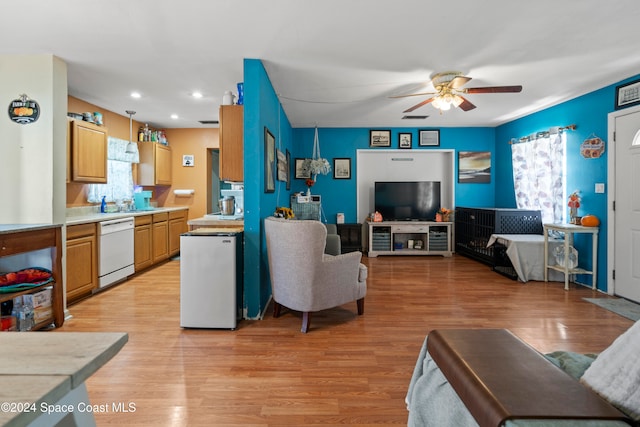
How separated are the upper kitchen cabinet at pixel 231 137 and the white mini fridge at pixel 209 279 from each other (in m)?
0.76

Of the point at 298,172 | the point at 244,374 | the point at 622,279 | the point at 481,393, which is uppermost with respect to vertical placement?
the point at 298,172

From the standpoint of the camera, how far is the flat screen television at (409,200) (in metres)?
6.19

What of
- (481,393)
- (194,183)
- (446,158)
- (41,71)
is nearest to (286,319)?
(481,393)

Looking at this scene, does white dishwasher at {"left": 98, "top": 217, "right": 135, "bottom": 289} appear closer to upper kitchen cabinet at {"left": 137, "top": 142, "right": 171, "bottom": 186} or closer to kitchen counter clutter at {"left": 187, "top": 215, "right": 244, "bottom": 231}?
kitchen counter clutter at {"left": 187, "top": 215, "right": 244, "bottom": 231}

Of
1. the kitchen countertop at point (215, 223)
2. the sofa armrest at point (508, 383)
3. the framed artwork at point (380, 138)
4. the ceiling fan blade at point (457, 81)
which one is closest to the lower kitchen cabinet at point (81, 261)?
the kitchen countertop at point (215, 223)

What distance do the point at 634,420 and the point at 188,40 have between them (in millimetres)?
3267

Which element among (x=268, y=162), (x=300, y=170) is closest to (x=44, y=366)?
(x=268, y=162)

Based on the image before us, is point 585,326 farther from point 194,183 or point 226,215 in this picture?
point 194,183

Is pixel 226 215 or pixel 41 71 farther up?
pixel 41 71

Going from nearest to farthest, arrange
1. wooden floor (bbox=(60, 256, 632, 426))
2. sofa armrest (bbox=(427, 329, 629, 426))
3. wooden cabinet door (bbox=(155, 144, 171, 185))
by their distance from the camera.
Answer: sofa armrest (bbox=(427, 329, 629, 426)) → wooden floor (bbox=(60, 256, 632, 426)) → wooden cabinet door (bbox=(155, 144, 171, 185))

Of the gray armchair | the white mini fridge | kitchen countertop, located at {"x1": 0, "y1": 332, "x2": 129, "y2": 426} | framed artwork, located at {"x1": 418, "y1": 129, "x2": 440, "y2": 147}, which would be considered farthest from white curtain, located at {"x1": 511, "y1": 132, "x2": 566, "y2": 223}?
kitchen countertop, located at {"x1": 0, "y1": 332, "x2": 129, "y2": 426}

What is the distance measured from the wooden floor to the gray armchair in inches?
9.8

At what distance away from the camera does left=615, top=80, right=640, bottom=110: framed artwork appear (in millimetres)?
3518

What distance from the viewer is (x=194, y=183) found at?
6.29m
